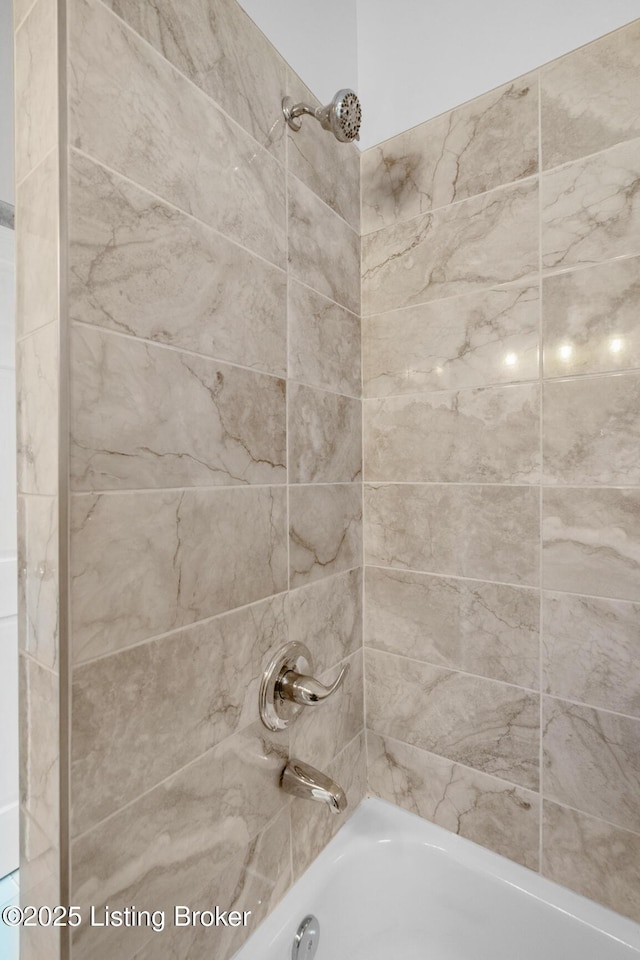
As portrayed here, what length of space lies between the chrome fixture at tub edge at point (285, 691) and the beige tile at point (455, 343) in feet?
2.27

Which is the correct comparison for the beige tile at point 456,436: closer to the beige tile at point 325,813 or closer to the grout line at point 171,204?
the grout line at point 171,204

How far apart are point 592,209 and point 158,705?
1.19 metres

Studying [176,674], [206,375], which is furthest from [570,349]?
[176,674]

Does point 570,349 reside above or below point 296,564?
above

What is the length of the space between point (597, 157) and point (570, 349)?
0.38m

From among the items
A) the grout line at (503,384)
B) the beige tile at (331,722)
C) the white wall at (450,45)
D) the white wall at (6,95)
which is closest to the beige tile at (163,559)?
the beige tile at (331,722)

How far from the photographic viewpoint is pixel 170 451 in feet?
2.26

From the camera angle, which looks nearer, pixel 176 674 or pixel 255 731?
pixel 176 674

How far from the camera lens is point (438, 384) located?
1.09 metres

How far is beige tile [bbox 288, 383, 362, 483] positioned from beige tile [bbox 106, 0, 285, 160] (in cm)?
51

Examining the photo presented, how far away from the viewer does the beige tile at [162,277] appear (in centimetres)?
58

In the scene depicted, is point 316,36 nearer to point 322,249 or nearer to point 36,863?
point 322,249

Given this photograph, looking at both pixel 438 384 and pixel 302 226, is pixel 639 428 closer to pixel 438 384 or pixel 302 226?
pixel 438 384

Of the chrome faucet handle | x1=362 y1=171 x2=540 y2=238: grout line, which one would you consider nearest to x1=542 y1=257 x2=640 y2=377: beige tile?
x1=362 y1=171 x2=540 y2=238: grout line
